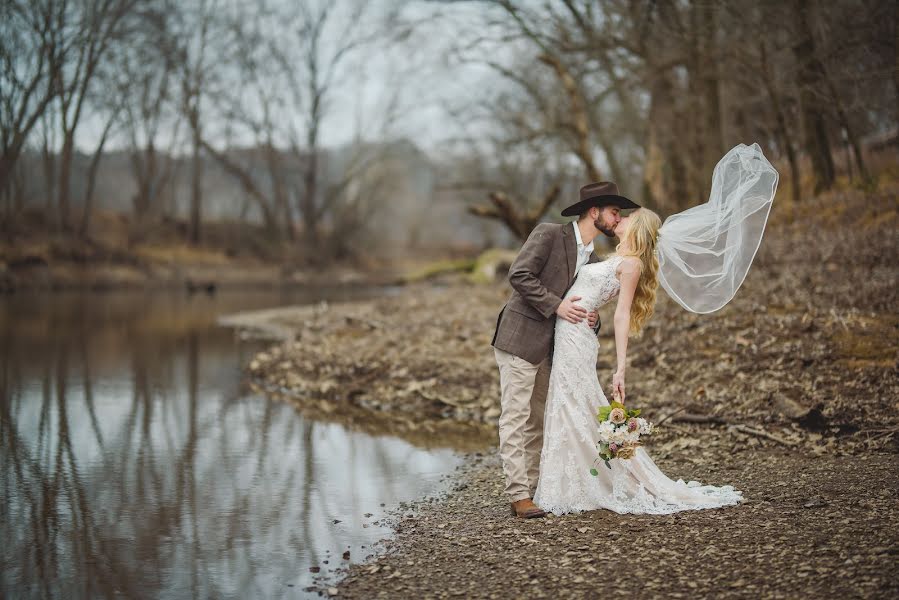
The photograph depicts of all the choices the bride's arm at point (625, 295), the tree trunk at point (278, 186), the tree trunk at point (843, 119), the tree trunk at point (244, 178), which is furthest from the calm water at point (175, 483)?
the tree trunk at point (278, 186)

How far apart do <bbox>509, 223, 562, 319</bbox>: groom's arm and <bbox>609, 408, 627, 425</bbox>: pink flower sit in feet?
2.59

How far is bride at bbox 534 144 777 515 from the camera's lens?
5875 millimetres

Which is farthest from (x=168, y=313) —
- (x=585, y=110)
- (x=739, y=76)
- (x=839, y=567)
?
(x=839, y=567)

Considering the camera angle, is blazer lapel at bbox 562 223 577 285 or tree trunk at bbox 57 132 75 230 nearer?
blazer lapel at bbox 562 223 577 285

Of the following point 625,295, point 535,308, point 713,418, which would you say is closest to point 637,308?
point 625,295

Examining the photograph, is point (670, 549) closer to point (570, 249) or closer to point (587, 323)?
point (587, 323)

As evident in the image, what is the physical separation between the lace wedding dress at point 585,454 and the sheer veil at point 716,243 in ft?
1.81

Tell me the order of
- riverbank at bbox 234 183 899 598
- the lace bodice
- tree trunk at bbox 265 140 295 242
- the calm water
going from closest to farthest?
riverbank at bbox 234 183 899 598 → the calm water → the lace bodice → tree trunk at bbox 265 140 295 242

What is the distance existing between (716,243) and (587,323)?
3.97ft

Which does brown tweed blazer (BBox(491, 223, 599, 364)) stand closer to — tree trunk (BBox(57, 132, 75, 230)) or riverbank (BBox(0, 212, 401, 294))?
riverbank (BBox(0, 212, 401, 294))

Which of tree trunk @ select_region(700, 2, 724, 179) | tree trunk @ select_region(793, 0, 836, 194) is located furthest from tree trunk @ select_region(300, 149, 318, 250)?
tree trunk @ select_region(700, 2, 724, 179)

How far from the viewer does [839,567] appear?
434cm

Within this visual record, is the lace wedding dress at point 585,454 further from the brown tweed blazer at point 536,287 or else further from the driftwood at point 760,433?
the driftwood at point 760,433

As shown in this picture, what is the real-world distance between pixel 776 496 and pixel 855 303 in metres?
6.02
